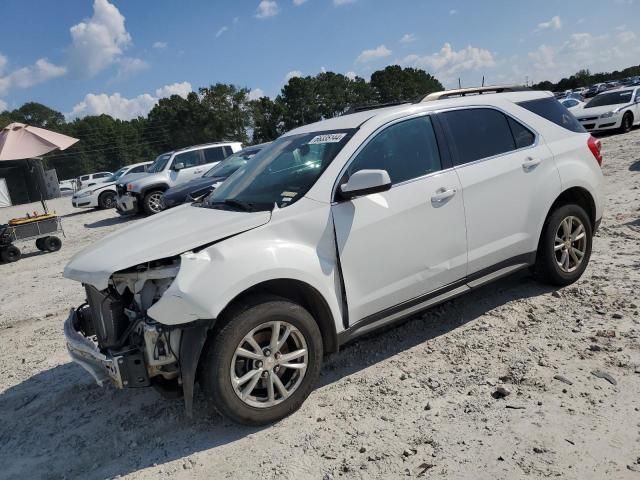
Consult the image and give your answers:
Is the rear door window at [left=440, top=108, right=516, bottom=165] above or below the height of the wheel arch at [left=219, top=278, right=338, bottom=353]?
above

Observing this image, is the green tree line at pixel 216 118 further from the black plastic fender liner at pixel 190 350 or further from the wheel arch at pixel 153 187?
the black plastic fender liner at pixel 190 350

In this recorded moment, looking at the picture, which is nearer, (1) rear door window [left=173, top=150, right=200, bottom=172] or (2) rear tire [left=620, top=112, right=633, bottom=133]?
(1) rear door window [left=173, top=150, right=200, bottom=172]

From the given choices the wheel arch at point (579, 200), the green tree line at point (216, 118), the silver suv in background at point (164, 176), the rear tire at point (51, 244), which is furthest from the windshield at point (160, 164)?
the green tree line at point (216, 118)

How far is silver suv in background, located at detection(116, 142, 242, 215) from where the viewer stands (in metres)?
15.0

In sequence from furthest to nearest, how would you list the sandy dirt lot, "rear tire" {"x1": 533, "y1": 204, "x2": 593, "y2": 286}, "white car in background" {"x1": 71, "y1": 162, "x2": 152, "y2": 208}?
"white car in background" {"x1": 71, "y1": 162, "x2": 152, "y2": 208} → "rear tire" {"x1": 533, "y1": 204, "x2": 593, "y2": 286} → the sandy dirt lot

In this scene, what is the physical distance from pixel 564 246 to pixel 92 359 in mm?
4006

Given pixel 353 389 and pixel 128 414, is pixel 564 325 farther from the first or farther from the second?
pixel 128 414

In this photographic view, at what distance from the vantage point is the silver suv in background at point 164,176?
49.3 feet

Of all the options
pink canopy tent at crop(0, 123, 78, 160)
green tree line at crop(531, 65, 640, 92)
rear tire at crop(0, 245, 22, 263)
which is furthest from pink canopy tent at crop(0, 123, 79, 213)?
green tree line at crop(531, 65, 640, 92)

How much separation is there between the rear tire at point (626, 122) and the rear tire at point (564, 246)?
15.4 m

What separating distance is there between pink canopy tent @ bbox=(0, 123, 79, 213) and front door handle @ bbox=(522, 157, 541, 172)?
1152 cm

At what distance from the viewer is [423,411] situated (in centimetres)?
327

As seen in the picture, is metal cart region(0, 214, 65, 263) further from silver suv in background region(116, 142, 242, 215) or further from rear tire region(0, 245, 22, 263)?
silver suv in background region(116, 142, 242, 215)

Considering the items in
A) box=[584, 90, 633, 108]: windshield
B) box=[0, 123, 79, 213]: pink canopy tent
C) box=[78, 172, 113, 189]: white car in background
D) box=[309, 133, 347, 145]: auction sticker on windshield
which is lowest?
box=[584, 90, 633, 108]: windshield
